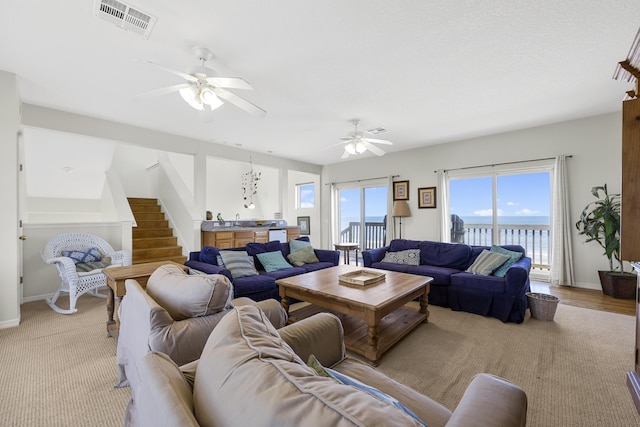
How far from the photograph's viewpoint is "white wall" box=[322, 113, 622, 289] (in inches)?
160

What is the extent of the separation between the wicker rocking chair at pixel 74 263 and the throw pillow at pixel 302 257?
2.28 meters

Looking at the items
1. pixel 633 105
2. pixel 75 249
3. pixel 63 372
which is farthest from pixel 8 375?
pixel 633 105

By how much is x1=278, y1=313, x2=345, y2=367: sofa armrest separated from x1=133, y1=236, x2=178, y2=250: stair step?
5.12 meters

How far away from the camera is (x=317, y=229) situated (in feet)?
26.3

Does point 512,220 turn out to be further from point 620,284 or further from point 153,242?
point 153,242

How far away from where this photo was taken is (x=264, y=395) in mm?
556

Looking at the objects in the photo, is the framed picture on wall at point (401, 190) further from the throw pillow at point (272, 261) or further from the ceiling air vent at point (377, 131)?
the throw pillow at point (272, 261)

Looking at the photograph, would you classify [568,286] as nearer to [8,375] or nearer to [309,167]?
[309,167]

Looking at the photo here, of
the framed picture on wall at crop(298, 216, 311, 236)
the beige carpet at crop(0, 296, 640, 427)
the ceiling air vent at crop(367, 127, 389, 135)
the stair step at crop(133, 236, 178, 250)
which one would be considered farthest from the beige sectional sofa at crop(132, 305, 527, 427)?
the framed picture on wall at crop(298, 216, 311, 236)

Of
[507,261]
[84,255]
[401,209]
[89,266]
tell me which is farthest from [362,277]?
[84,255]

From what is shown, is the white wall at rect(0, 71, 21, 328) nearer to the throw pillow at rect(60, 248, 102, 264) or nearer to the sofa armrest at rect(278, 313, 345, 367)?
the throw pillow at rect(60, 248, 102, 264)

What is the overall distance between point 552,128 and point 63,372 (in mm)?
6656

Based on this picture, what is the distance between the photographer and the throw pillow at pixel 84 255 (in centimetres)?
359

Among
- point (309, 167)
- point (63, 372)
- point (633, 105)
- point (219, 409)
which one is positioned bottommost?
point (63, 372)
